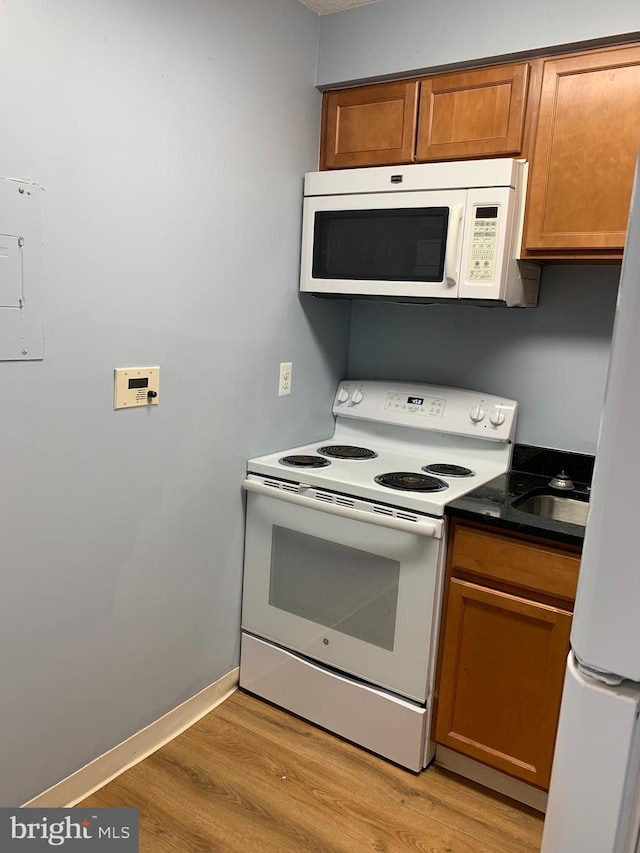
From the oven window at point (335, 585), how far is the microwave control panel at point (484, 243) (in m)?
0.93

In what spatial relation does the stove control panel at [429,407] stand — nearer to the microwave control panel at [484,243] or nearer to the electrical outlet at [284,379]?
the electrical outlet at [284,379]

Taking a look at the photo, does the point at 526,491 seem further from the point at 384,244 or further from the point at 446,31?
the point at 446,31

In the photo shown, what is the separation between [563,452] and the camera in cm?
230

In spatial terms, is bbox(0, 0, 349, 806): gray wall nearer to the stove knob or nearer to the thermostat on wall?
the thermostat on wall

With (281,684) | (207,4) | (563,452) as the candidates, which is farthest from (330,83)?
(281,684)

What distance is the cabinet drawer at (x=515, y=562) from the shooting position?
174 cm

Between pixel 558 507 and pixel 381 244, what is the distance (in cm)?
107

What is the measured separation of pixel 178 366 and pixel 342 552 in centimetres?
78

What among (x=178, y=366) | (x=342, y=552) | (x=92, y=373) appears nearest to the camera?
(x=92, y=373)

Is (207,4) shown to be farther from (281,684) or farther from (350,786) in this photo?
(350,786)

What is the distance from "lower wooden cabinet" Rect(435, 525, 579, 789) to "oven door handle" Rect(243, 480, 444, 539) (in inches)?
3.8

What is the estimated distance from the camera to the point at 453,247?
2041 mm

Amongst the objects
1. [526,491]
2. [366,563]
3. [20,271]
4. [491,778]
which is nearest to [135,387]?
[20,271]

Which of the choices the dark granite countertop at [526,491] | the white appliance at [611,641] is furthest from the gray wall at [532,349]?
the white appliance at [611,641]
